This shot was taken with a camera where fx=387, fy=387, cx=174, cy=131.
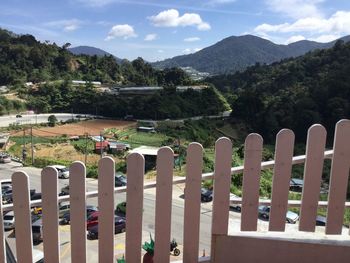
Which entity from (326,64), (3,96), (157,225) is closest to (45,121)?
(3,96)

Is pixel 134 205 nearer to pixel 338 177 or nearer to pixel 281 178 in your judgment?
pixel 281 178

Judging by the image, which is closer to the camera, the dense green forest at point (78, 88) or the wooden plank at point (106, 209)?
the wooden plank at point (106, 209)

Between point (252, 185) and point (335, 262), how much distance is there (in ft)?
2.53

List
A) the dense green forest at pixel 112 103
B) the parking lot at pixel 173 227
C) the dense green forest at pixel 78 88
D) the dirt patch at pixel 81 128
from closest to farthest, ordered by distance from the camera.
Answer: the parking lot at pixel 173 227, the dirt patch at pixel 81 128, the dense green forest at pixel 112 103, the dense green forest at pixel 78 88

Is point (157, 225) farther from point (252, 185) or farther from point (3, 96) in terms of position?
point (3, 96)

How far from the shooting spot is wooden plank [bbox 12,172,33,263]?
8.41ft

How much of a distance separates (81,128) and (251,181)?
180ft

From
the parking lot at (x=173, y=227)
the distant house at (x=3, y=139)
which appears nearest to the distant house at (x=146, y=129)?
the distant house at (x=3, y=139)

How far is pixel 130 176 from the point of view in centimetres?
266

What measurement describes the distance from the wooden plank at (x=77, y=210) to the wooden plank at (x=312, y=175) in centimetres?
156

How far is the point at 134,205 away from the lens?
8.85 feet

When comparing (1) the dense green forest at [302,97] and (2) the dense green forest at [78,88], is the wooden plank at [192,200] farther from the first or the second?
(2) the dense green forest at [78,88]

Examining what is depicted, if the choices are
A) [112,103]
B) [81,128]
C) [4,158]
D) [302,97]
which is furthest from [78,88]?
[302,97]

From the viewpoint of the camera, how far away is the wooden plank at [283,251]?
2.68 meters
